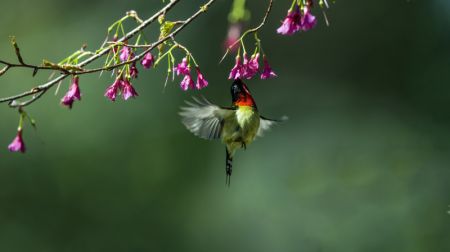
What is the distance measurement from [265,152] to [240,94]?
327 centimetres

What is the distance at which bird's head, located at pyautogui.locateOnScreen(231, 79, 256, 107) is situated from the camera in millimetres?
1870

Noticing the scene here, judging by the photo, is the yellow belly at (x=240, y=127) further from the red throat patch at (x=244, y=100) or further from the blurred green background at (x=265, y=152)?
the blurred green background at (x=265, y=152)

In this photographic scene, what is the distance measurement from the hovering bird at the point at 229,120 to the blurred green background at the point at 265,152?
2.88 m

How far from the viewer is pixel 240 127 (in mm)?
2049

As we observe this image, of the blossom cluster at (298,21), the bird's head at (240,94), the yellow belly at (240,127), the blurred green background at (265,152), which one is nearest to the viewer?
the blossom cluster at (298,21)

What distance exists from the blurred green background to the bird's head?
295 cm

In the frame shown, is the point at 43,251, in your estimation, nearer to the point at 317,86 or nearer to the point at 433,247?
the point at 317,86

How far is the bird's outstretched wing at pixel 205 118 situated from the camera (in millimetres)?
1928

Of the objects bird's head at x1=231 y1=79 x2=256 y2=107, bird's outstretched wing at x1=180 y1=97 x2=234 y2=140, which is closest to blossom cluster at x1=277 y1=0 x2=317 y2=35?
bird's head at x1=231 y1=79 x2=256 y2=107

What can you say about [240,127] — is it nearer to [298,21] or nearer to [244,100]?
[244,100]

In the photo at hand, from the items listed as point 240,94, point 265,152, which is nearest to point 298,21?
point 240,94

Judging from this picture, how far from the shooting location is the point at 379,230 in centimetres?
491

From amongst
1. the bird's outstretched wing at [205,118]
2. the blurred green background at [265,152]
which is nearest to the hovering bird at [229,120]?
the bird's outstretched wing at [205,118]

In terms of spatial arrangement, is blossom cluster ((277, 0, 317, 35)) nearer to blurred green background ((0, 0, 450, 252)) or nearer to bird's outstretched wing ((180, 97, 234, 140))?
bird's outstretched wing ((180, 97, 234, 140))
